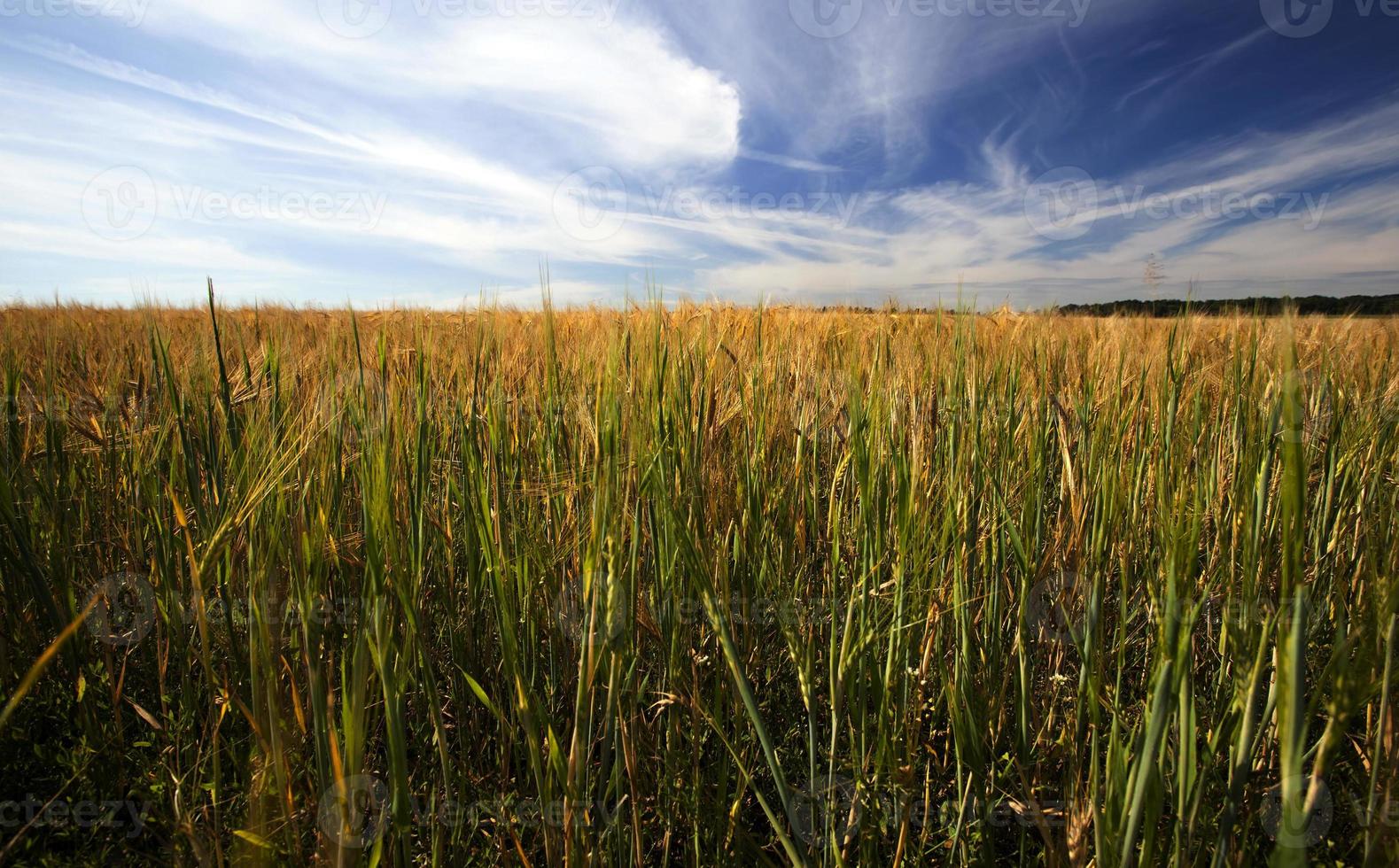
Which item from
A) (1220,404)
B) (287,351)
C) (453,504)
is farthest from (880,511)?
(287,351)

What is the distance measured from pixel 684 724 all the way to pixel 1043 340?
1.68m

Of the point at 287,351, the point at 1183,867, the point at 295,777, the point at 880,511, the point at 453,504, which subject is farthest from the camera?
the point at 287,351

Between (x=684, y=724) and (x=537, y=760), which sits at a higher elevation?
(x=537, y=760)

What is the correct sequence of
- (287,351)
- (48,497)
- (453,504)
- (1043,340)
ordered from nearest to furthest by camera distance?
(48,497)
(453,504)
(287,351)
(1043,340)

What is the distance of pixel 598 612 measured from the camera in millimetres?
647

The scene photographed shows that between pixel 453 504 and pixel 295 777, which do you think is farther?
pixel 453 504

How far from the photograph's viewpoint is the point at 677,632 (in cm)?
81

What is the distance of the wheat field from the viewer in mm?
628

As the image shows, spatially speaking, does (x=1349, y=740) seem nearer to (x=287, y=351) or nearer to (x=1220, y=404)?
(x=1220, y=404)

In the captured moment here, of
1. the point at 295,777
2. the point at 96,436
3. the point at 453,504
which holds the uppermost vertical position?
the point at 96,436

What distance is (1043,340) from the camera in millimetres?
1949

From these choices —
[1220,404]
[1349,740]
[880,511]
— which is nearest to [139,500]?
[880,511]

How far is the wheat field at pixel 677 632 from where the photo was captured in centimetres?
63

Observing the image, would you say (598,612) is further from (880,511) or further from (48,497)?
(48,497)
